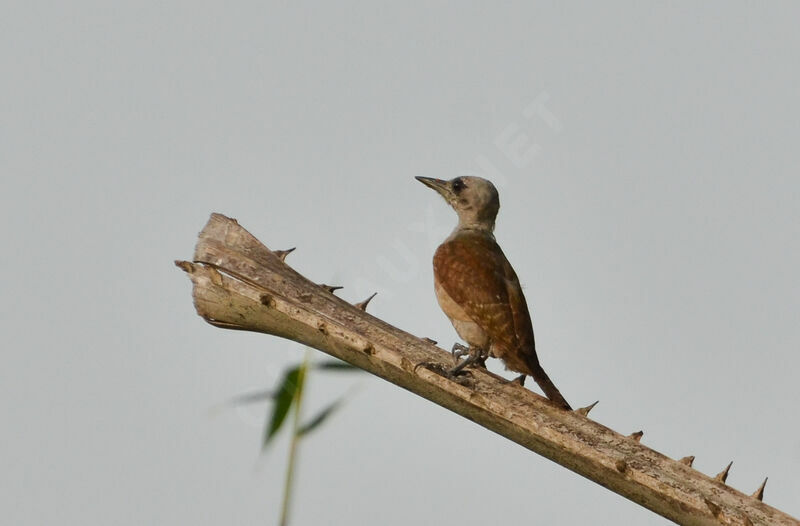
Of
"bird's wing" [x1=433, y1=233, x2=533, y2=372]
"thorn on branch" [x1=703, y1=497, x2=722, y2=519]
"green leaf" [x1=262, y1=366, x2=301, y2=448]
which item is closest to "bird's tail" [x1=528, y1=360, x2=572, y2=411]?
"bird's wing" [x1=433, y1=233, x2=533, y2=372]

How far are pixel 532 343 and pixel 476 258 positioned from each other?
81 cm

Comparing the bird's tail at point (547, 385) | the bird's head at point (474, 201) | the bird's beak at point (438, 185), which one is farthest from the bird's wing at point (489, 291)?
the bird's beak at point (438, 185)

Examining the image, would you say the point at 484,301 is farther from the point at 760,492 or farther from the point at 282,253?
the point at 760,492

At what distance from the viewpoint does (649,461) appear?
3875mm

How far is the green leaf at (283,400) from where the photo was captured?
11.9 ft

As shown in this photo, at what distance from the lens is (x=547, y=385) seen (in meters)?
5.41

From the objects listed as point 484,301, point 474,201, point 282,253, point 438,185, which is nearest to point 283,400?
point 282,253

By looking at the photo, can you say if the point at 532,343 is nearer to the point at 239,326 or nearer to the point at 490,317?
the point at 490,317

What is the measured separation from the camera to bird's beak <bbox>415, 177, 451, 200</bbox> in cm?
811

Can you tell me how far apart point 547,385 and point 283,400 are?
197cm

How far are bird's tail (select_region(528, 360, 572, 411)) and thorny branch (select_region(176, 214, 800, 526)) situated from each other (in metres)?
0.13

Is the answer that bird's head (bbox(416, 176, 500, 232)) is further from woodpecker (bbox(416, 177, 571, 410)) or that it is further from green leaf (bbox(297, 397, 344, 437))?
green leaf (bbox(297, 397, 344, 437))

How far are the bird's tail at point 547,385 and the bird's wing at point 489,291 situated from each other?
0.12 m

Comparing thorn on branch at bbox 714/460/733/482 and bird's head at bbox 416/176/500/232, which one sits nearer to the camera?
thorn on branch at bbox 714/460/733/482
